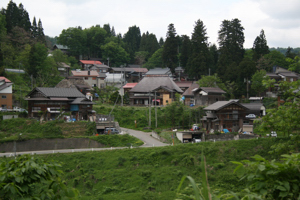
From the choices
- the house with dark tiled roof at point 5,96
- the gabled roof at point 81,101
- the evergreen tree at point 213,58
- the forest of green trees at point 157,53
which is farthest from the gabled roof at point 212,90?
the house with dark tiled roof at point 5,96

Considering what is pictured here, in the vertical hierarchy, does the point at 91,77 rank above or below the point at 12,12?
below

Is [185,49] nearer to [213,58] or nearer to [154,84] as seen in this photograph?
[213,58]

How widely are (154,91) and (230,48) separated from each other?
1571 cm

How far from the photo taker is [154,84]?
148ft

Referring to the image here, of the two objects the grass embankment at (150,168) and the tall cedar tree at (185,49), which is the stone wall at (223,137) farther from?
A: the tall cedar tree at (185,49)

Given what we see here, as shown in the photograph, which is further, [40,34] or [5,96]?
[40,34]

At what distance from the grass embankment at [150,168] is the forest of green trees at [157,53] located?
2217 cm

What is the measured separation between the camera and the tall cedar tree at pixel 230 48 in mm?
45000

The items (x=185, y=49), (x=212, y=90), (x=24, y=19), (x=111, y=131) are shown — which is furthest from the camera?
(x=24, y=19)

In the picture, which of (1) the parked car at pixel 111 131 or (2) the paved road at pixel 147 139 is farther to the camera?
(1) the parked car at pixel 111 131

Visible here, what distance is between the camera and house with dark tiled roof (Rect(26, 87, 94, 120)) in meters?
31.2

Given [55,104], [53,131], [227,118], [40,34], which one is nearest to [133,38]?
[40,34]

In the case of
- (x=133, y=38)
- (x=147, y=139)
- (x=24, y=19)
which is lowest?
(x=147, y=139)

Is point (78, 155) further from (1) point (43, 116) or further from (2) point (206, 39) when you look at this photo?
(2) point (206, 39)
